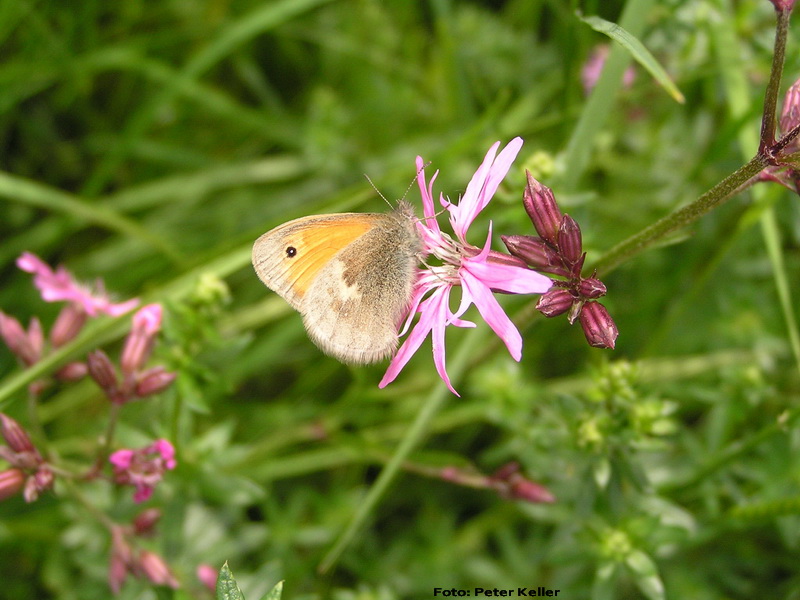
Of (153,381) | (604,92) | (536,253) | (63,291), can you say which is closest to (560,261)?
(536,253)

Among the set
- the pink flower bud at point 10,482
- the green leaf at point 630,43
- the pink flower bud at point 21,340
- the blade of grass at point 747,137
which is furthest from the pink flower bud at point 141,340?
the blade of grass at point 747,137

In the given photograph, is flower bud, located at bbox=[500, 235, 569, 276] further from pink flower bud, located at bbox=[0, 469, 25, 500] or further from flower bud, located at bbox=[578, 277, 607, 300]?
pink flower bud, located at bbox=[0, 469, 25, 500]

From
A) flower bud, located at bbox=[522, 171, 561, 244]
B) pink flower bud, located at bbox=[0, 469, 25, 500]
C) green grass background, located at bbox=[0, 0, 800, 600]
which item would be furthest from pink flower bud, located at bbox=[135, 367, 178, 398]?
flower bud, located at bbox=[522, 171, 561, 244]

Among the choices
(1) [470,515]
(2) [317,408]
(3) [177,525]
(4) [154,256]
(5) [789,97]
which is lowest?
(1) [470,515]

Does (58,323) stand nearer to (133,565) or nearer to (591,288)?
(133,565)

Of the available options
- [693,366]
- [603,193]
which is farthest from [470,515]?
[603,193]

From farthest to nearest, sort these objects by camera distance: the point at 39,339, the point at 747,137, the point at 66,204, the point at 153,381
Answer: the point at 66,204 < the point at 747,137 < the point at 39,339 < the point at 153,381

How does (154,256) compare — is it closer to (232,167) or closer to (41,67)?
(232,167)
